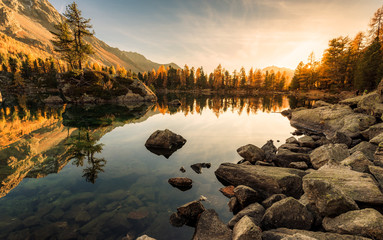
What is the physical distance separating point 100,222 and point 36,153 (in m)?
9.60

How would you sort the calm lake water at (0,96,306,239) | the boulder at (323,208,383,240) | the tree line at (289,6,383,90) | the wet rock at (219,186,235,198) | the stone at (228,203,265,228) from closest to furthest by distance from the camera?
the boulder at (323,208,383,240) < the stone at (228,203,265,228) < the calm lake water at (0,96,306,239) < the wet rock at (219,186,235,198) < the tree line at (289,6,383,90)

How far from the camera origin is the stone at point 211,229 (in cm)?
494

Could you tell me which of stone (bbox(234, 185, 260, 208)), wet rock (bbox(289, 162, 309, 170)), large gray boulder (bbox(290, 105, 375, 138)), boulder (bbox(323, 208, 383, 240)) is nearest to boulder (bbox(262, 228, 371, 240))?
boulder (bbox(323, 208, 383, 240))

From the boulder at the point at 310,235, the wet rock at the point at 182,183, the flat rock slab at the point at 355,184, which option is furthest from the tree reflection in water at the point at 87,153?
the flat rock slab at the point at 355,184

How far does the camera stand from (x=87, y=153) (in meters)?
11.6

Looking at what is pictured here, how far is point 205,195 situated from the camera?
752cm

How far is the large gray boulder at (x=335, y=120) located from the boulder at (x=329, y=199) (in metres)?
12.1

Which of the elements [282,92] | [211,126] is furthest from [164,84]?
[211,126]

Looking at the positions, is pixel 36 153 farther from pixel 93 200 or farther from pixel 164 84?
pixel 164 84

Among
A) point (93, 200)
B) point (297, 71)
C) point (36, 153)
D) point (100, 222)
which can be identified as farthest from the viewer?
point (297, 71)

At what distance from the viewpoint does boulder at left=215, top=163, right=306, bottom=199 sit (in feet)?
22.8

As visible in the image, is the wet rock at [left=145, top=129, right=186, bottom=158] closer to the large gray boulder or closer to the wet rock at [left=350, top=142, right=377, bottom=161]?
the wet rock at [left=350, top=142, right=377, bottom=161]

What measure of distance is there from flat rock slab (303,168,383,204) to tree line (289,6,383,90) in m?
42.7

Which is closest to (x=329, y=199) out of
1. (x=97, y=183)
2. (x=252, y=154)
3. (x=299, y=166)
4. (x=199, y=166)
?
(x=299, y=166)
